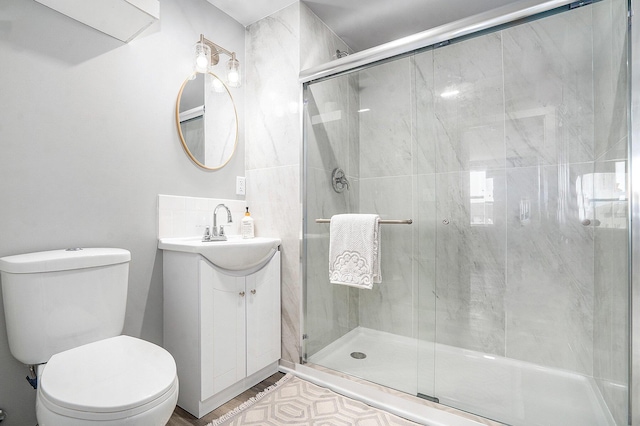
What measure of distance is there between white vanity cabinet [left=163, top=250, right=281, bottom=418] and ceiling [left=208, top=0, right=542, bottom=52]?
1.65 metres

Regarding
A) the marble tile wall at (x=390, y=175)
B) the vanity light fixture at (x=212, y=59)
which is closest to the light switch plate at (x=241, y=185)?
the vanity light fixture at (x=212, y=59)

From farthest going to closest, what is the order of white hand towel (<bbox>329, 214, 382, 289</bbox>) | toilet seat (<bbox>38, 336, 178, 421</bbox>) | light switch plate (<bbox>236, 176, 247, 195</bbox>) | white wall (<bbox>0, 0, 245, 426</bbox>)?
light switch plate (<bbox>236, 176, 247, 195</bbox>) → white hand towel (<bbox>329, 214, 382, 289</bbox>) → white wall (<bbox>0, 0, 245, 426</bbox>) → toilet seat (<bbox>38, 336, 178, 421</bbox>)

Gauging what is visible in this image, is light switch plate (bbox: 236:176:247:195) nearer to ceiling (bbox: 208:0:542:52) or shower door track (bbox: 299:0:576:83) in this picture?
shower door track (bbox: 299:0:576:83)

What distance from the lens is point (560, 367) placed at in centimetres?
163

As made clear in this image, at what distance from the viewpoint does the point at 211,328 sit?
146 centimetres

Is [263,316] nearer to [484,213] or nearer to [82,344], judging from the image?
[82,344]

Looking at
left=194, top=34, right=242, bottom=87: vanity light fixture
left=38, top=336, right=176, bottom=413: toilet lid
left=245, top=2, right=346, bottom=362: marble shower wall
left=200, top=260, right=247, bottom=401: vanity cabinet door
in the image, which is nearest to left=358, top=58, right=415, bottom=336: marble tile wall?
left=245, top=2, right=346, bottom=362: marble shower wall

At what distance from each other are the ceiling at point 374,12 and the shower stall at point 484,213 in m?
0.55

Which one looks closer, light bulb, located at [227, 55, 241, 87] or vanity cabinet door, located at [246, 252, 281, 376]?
vanity cabinet door, located at [246, 252, 281, 376]

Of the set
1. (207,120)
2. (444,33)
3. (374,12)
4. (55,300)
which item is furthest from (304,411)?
(374,12)

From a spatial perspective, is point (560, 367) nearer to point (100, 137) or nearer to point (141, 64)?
point (100, 137)

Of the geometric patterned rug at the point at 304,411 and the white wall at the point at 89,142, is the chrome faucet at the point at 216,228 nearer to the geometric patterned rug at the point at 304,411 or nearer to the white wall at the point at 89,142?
the white wall at the point at 89,142

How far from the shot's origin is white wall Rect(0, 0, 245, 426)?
1.18 meters

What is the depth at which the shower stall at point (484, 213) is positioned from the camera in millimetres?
1387
